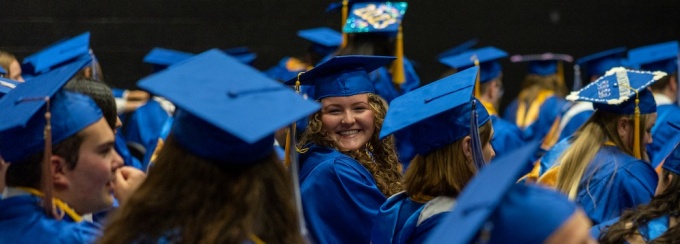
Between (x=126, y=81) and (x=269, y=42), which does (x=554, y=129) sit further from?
(x=126, y=81)

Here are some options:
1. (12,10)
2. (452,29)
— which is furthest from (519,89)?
(12,10)

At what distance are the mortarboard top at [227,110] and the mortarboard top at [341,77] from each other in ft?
6.04

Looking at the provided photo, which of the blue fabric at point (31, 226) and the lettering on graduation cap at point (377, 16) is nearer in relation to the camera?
the blue fabric at point (31, 226)

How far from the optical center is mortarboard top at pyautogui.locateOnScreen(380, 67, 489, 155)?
3117mm

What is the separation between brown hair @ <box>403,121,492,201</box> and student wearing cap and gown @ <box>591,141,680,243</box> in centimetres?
43

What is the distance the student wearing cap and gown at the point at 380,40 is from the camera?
6391mm

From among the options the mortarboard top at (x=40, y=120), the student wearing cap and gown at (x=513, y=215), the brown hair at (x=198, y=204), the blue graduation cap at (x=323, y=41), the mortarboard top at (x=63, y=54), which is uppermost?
the student wearing cap and gown at (x=513, y=215)

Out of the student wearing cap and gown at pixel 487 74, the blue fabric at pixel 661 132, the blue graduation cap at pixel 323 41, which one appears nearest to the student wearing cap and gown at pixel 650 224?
the blue fabric at pixel 661 132

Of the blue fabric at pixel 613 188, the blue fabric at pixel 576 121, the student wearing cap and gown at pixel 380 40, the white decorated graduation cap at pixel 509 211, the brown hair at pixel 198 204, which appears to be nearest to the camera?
the white decorated graduation cap at pixel 509 211

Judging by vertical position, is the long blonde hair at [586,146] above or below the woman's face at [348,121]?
below

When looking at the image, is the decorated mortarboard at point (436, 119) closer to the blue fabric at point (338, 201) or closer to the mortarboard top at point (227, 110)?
the blue fabric at point (338, 201)

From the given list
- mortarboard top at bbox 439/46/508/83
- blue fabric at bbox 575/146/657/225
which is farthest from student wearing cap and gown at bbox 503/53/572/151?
blue fabric at bbox 575/146/657/225

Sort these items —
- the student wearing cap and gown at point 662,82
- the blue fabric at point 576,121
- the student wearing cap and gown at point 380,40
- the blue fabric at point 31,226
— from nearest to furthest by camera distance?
the blue fabric at point 31,226, the student wearing cap and gown at point 662,82, the blue fabric at point 576,121, the student wearing cap and gown at point 380,40

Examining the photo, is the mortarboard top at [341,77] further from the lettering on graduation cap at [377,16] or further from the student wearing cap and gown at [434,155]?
the lettering on graduation cap at [377,16]
